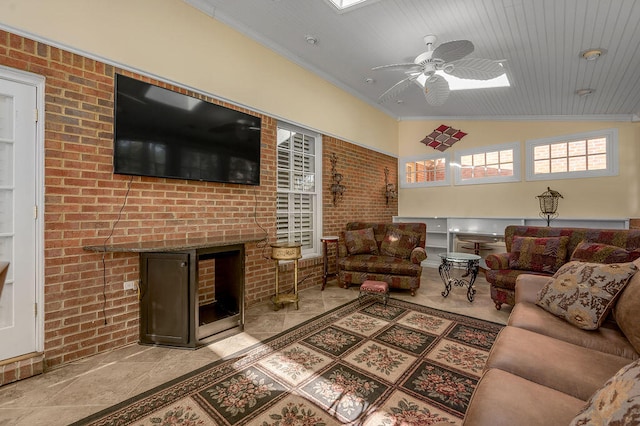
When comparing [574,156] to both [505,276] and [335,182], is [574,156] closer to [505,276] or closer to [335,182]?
[505,276]

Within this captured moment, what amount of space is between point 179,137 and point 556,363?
3.17m

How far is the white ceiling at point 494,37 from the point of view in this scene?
247cm

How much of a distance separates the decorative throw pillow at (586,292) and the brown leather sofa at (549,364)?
0.04 m

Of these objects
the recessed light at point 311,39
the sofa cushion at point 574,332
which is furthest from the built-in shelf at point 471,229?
the recessed light at point 311,39

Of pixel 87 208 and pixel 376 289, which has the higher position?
pixel 87 208

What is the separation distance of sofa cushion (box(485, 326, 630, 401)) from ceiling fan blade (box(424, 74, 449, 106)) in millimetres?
2580

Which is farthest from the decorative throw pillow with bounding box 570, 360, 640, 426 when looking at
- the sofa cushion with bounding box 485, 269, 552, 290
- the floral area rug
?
the sofa cushion with bounding box 485, 269, 552, 290

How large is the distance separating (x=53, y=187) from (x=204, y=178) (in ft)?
3.79

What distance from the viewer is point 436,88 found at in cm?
318

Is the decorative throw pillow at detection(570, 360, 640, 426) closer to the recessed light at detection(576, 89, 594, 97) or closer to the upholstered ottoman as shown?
the upholstered ottoman

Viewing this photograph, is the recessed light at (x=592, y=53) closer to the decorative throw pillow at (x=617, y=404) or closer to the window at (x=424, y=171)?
the window at (x=424, y=171)

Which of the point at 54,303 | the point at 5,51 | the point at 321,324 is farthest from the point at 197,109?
the point at 321,324

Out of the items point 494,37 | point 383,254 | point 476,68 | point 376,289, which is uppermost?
point 494,37

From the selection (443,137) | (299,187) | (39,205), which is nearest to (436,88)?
(299,187)
